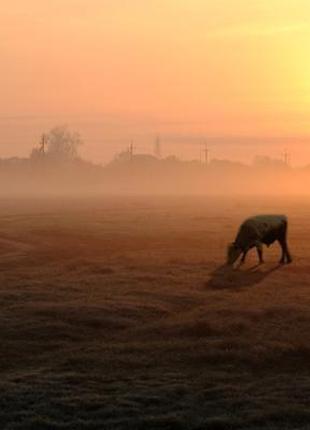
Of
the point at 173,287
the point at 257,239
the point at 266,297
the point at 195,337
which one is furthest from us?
the point at 257,239

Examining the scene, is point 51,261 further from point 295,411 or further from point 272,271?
point 295,411

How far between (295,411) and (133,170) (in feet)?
592

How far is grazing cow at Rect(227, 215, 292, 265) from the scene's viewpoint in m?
28.8

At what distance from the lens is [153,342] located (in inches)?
640

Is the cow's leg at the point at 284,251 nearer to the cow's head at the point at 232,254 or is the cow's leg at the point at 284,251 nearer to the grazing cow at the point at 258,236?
the grazing cow at the point at 258,236

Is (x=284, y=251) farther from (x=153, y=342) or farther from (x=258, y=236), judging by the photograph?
(x=153, y=342)

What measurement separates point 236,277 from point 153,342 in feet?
32.7

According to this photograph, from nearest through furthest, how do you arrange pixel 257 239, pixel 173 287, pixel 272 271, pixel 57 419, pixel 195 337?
pixel 57 419
pixel 195 337
pixel 173 287
pixel 272 271
pixel 257 239

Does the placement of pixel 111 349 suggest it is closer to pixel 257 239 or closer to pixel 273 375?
pixel 273 375

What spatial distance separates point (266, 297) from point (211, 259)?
359 inches

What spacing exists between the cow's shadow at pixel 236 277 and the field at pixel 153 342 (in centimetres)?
4

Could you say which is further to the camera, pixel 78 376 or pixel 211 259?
pixel 211 259

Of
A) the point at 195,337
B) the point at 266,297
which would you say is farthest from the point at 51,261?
the point at 195,337

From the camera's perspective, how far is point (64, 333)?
17.3 metres
